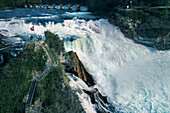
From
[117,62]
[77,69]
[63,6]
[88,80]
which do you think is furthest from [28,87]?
[63,6]

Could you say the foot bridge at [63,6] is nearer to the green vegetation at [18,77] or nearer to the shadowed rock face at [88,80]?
the shadowed rock face at [88,80]

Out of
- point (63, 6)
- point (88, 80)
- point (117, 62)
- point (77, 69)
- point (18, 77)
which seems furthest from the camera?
point (63, 6)

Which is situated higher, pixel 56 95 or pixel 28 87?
pixel 28 87

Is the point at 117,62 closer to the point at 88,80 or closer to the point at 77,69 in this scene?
the point at 88,80

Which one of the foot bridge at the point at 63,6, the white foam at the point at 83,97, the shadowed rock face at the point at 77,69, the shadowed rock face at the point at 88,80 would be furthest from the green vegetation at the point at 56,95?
the foot bridge at the point at 63,6

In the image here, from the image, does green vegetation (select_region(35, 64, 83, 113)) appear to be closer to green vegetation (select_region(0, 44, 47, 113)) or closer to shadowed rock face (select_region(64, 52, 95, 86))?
green vegetation (select_region(0, 44, 47, 113))

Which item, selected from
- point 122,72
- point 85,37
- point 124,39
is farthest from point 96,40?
point 124,39

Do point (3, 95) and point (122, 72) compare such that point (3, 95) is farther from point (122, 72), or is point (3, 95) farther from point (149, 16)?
point (149, 16)
